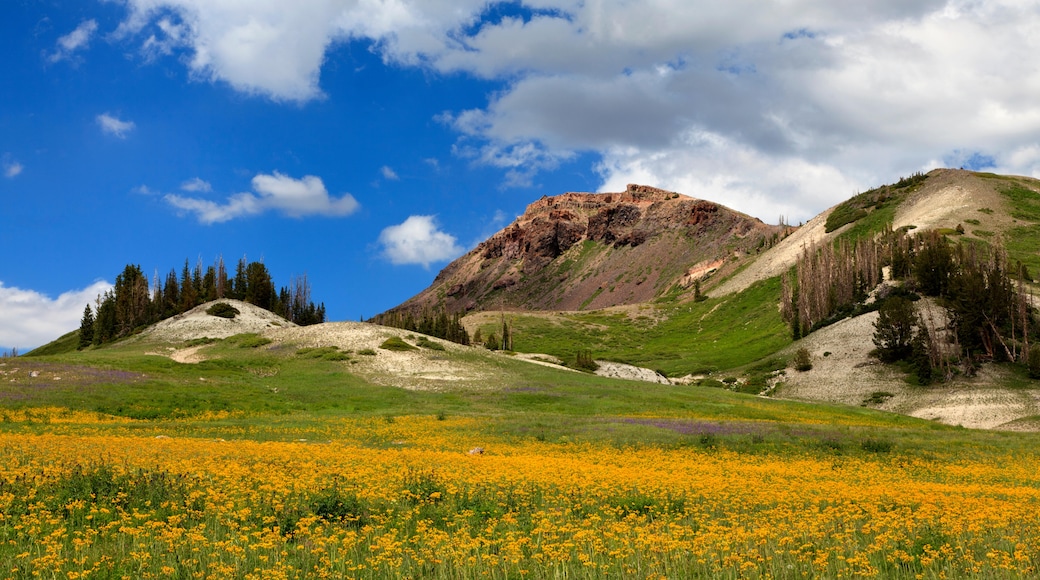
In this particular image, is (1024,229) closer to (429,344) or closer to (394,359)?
(429,344)

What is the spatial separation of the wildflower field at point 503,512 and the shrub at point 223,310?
80186 mm

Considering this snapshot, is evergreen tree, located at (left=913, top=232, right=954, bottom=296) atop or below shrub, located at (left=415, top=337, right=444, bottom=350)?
atop

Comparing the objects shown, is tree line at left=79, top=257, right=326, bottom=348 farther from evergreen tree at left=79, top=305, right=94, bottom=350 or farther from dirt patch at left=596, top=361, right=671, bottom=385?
dirt patch at left=596, top=361, right=671, bottom=385

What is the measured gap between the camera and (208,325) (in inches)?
4026

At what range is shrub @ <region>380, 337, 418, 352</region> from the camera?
8462 cm

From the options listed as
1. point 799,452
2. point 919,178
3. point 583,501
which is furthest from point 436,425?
point 919,178

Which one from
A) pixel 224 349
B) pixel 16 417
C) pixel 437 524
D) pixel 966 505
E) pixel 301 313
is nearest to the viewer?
pixel 437 524

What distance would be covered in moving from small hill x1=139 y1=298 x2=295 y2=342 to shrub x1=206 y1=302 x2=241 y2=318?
0.49 m

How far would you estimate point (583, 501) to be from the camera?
15.7m

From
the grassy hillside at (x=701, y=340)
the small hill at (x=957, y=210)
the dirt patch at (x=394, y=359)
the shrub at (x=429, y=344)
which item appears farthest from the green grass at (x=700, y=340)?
the dirt patch at (x=394, y=359)

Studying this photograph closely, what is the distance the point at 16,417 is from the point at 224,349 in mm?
47788

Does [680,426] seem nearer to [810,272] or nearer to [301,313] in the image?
[810,272]

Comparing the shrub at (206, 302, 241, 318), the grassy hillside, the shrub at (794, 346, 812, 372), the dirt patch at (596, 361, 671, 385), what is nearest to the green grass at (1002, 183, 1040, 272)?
the shrub at (794, 346, 812, 372)

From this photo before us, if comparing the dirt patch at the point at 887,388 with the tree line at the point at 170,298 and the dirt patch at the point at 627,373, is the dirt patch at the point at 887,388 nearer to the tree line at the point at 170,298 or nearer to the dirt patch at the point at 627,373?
the dirt patch at the point at 627,373
